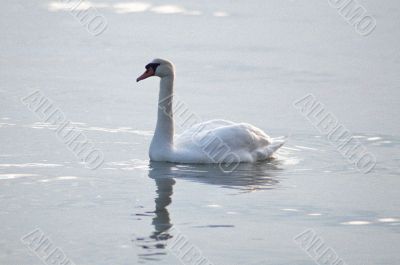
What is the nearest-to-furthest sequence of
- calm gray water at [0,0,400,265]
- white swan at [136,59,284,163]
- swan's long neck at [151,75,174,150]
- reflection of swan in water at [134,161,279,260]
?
calm gray water at [0,0,400,265] < reflection of swan in water at [134,161,279,260] < white swan at [136,59,284,163] < swan's long neck at [151,75,174,150]

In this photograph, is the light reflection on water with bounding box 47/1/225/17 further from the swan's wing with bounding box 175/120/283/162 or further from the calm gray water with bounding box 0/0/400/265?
the swan's wing with bounding box 175/120/283/162

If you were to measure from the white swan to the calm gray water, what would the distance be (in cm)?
21

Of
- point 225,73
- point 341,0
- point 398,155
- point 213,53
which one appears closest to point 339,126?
point 398,155

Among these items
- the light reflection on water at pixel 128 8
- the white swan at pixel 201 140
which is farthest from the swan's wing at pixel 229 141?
the light reflection on water at pixel 128 8

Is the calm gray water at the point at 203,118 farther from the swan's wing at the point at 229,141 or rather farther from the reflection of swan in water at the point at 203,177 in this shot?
the swan's wing at the point at 229,141

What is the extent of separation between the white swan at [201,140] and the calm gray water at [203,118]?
213 mm

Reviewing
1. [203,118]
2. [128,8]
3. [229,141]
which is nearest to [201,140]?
[229,141]

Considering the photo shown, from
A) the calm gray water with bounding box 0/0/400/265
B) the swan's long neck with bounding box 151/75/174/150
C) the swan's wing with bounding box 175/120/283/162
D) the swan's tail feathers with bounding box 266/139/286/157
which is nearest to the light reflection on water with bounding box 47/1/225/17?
the calm gray water with bounding box 0/0/400/265

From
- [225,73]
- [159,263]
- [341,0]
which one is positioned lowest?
[159,263]

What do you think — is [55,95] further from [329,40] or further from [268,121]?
[329,40]

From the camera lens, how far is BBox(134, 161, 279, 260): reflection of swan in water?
41.5 feet

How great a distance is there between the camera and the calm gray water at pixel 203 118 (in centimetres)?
1144

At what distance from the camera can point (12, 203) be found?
12.6 m

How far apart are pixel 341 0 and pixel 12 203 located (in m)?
17.6
